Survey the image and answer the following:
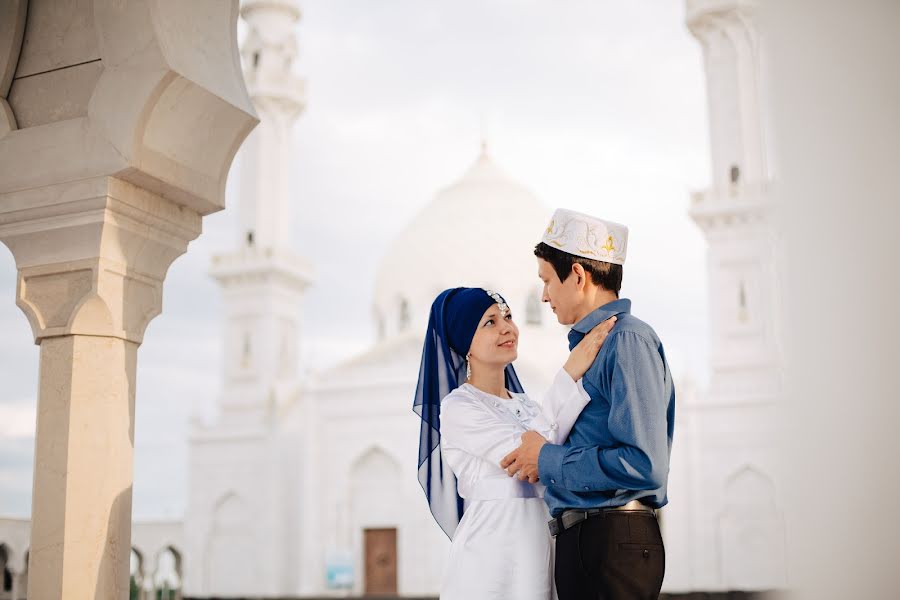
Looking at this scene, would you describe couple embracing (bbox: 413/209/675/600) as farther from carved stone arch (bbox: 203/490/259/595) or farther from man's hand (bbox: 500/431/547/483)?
carved stone arch (bbox: 203/490/259/595)

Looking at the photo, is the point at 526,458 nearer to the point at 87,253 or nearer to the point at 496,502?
A: the point at 496,502

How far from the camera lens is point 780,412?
1.50 metres

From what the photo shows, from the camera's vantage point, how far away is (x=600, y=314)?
215 cm

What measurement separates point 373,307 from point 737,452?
10.2m

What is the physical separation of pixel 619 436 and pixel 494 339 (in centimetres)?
54

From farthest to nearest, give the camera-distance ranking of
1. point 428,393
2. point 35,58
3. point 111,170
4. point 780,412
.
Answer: point 35,58, point 111,170, point 428,393, point 780,412

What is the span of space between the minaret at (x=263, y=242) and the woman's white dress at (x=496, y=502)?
19031 mm

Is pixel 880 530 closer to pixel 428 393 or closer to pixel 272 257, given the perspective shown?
pixel 428 393

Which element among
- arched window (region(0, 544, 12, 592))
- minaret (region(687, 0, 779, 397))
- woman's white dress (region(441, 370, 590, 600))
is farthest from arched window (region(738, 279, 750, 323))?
woman's white dress (region(441, 370, 590, 600))

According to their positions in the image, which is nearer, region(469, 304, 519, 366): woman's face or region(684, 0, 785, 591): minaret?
region(469, 304, 519, 366): woman's face

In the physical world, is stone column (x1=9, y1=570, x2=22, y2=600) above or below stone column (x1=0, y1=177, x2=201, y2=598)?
below

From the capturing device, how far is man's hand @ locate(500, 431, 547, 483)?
2.08 m

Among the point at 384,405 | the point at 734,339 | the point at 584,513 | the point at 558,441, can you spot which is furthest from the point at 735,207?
the point at 584,513

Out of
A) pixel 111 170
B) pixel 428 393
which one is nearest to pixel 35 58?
pixel 111 170
